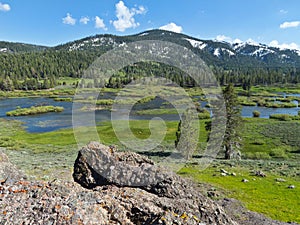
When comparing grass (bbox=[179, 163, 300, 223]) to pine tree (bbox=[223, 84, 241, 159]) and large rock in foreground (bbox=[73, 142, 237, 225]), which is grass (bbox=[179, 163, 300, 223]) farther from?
large rock in foreground (bbox=[73, 142, 237, 225])

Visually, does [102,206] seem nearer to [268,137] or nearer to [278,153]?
[278,153]

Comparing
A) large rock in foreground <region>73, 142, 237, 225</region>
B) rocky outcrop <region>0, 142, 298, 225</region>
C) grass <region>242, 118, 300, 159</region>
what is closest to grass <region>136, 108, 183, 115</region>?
grass <region>242, 118, 300, 159</region>

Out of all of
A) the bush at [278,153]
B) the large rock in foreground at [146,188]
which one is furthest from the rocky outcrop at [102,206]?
the bush at [278,153]

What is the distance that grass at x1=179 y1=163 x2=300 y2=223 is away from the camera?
73.9 ft

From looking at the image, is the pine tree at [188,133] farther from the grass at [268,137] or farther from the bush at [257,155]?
the grass at [268,137]

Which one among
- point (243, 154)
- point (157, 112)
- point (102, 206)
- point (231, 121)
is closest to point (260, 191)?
point (231, 121)

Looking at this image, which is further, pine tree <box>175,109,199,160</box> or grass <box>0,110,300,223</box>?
pine tree <box>175,109,199,160</box>

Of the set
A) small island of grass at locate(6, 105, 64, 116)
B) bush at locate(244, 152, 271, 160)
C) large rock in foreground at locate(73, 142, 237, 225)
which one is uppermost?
large rock in foreground at locate(73, 142, 237, 225)

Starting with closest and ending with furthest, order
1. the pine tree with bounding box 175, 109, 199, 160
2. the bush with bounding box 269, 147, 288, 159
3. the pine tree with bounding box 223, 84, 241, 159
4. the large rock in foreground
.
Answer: the large rock in foreground, the pine tree with bounding box 175, 109, 199, 160, the pine tree with bounding box 223, 84, 241, 159, the bush with bounding box 269, 147, 288, 159

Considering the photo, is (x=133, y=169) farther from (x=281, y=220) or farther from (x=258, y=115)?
(x=258, y=115)

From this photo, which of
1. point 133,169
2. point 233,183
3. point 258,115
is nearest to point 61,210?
point 133,169

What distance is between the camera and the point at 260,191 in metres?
27.8

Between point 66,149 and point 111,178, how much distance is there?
157ft

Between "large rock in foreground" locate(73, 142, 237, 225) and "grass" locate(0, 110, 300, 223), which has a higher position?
"large rock in foreground" locate(73, 142, 237, 225)
